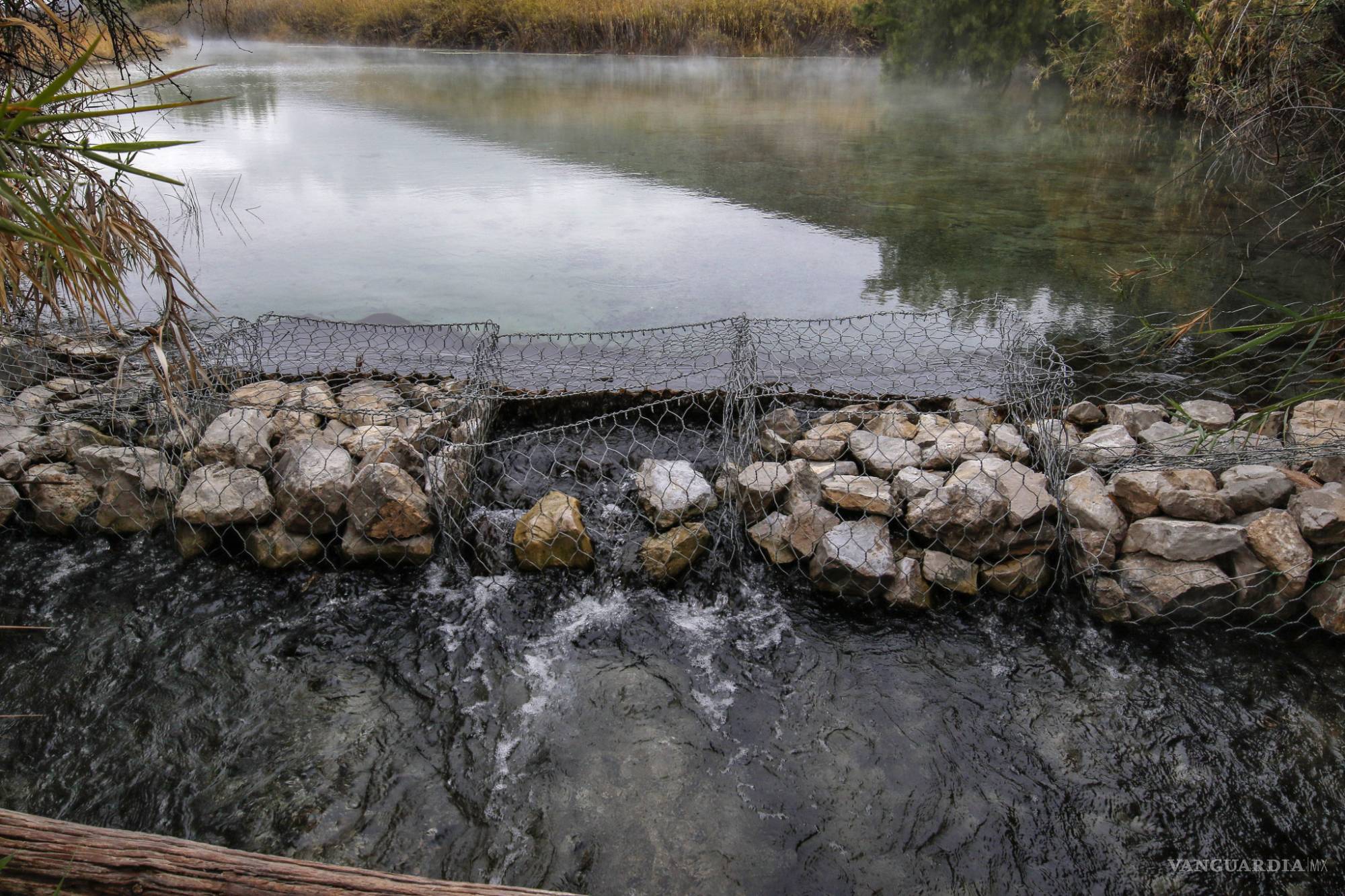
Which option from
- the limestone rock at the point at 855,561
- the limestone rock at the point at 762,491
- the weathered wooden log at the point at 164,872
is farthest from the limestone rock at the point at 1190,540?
the weathered wooden log at the point at 164,872

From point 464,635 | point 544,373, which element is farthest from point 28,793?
point 544,373

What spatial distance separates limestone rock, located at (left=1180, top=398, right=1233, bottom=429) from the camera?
3.11m

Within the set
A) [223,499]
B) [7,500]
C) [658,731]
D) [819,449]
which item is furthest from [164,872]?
[819,449]

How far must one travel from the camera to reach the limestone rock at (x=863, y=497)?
2541 millimetres

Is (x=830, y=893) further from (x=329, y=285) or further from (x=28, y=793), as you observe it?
(x=329, y=285)

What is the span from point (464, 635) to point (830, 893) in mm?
1212

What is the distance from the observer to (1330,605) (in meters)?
2.28

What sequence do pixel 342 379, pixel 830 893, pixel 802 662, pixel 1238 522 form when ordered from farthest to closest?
pixel 342 379, pixel 1238 522, pixel 802 662, pixel 830 893

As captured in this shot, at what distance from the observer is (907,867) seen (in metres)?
1.77

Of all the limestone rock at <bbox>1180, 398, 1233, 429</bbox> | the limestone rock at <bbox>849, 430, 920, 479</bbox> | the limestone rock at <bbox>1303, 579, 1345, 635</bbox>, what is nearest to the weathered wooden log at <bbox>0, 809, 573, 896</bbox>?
the limestone rock at <bbox>849, 430, 920, 479</bbox>

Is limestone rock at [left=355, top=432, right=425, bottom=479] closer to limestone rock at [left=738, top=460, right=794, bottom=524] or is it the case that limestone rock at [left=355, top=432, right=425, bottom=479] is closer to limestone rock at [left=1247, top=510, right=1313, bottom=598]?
limestone rock at [left=738, top=460, right=794, bottom=524]

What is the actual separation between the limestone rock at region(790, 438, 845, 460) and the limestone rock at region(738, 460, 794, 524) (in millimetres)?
188

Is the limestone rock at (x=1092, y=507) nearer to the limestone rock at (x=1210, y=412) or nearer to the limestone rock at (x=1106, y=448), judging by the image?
the limestone rock at (x=1106, y=448)

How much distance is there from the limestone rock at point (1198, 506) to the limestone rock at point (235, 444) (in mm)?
2899
